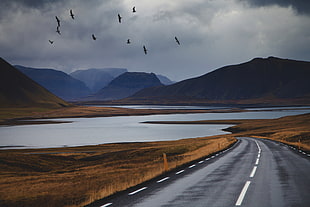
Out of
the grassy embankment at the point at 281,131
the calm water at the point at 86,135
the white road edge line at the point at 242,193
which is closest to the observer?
the white road edge line at the point at 242,193

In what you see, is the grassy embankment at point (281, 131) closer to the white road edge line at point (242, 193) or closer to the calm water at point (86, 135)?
the calm water at point (86, 135)

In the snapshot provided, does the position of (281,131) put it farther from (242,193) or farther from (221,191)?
(242,193)

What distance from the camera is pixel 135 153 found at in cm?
4819

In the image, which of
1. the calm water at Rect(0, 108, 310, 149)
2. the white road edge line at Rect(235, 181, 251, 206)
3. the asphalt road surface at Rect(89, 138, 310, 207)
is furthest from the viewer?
the calm water at Rect(0, 108, 310, 149)

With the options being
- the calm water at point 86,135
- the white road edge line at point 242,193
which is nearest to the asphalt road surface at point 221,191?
the white road edge line at point 242,193

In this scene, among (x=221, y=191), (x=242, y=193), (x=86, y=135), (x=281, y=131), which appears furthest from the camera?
(x=86, y=135)

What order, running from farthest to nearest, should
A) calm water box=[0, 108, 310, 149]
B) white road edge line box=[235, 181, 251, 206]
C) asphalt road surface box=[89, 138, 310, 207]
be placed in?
calm water box=[0, 108, 310, 149]
asphalt road surface box=[89, 138, 310, 207]
white road edge line box=[235, 181, 251, 206]

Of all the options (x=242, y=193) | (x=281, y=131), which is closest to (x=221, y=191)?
(x=242, y=193)

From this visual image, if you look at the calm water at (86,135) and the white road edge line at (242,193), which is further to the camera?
the calm water at (86,135)

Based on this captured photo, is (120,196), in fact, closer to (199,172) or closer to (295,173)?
(199,172)

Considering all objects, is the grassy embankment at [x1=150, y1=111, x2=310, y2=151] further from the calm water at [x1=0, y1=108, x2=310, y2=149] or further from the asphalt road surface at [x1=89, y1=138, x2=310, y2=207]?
the asphalt road surface at [x1=89, y1=138, x2=310, y2=207]

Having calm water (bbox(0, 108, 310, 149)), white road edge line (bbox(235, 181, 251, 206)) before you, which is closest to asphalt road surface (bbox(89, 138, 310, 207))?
white road edge line (bbox(235, 181, 251, 206))

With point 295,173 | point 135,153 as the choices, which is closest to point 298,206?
point 295,173

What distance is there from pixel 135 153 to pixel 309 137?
28.9 meters
